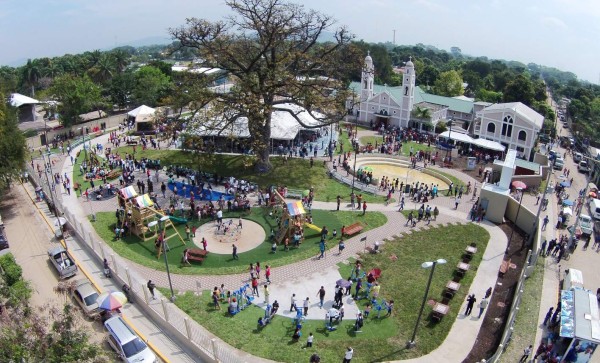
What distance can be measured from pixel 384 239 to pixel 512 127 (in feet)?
98.8

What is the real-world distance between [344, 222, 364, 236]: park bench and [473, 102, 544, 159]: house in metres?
28.8

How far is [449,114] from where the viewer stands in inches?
2483

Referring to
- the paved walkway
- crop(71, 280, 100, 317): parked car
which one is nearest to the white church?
the paved walkway

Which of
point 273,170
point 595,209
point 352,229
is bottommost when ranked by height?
point 352,229

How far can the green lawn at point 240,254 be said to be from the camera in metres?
23.7

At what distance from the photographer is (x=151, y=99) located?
62062mm

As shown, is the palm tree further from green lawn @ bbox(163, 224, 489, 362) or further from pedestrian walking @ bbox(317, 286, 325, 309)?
A: pedestrian walking @ bbox(317, 286, 325, 309)

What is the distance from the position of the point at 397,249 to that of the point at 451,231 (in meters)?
5.21

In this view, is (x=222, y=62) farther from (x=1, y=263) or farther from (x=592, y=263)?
(x=592, y=263)

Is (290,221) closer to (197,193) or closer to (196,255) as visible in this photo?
(196,255)

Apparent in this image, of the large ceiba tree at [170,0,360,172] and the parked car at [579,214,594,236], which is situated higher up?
the large ceiba tree at [170,0,360,172]

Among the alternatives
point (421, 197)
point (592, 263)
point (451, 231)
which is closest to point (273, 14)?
point (421, 197)

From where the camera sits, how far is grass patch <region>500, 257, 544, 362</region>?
719 inches

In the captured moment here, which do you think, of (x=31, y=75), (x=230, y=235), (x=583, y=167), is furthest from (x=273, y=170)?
(x=31, y=75)
